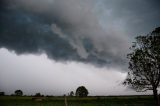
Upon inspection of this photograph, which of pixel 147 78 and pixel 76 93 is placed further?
pixel 76 93

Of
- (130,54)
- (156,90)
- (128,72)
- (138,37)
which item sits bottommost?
(156,90)

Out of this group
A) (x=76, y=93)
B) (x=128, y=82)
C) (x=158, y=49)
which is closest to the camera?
(x=158, y=49)

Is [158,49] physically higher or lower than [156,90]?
higher

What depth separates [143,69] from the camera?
58.3m

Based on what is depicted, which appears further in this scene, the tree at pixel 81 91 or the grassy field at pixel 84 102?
the tree at pixel 81 91

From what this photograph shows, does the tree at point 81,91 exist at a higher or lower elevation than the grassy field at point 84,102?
higher

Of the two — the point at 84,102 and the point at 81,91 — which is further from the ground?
the point at 81,91

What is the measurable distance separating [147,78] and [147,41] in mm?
9181

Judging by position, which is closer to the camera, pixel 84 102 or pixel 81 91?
pixel 84 102

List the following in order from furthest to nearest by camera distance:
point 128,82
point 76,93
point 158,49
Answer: point 76,93, point 128,82, point 158,49

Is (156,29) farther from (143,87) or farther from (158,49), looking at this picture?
(143,87)

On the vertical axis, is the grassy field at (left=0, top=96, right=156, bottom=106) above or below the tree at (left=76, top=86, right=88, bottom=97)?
below

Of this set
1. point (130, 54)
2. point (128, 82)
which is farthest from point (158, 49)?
point (128, 82)

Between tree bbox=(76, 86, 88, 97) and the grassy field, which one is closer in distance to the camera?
the grassy field
